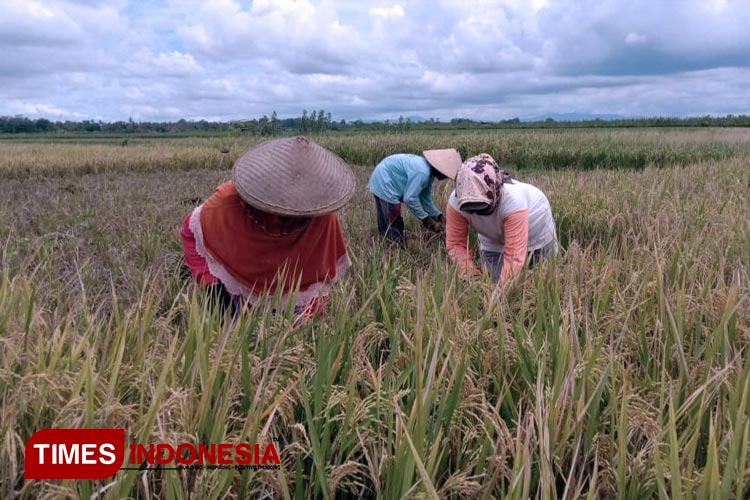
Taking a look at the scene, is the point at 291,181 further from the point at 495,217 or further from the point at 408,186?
the point at 408,186

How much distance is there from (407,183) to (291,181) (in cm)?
283

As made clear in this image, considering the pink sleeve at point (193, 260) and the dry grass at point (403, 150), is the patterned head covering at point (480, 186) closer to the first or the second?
the pink sleeve at point (193, 260)

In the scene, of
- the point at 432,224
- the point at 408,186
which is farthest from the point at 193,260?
the point at 432,224

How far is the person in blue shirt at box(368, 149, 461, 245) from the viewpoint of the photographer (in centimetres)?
495

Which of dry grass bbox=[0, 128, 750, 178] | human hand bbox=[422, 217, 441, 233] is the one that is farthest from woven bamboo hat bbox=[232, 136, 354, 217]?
dry grass bbox=[0, 128, 750, 178]

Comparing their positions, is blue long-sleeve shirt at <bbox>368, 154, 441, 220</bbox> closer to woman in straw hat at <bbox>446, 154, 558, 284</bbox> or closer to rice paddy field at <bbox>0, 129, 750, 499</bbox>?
woman in straw hat at <bbox>446, 154, 558, 284</bbox>

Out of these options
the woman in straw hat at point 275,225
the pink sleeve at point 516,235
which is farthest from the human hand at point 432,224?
the woman in straw hat at point 275,225

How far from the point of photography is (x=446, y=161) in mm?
4863

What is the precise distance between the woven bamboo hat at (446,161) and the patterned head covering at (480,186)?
5.06ft

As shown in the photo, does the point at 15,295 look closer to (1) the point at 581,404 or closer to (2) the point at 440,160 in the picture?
(1) the point at 581,404

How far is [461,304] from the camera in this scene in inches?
89.2

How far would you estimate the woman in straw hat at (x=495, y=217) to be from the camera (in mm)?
3020

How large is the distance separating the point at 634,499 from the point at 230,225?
2.10 meters

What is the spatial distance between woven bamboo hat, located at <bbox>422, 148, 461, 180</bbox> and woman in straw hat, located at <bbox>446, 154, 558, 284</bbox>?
1052 mm
